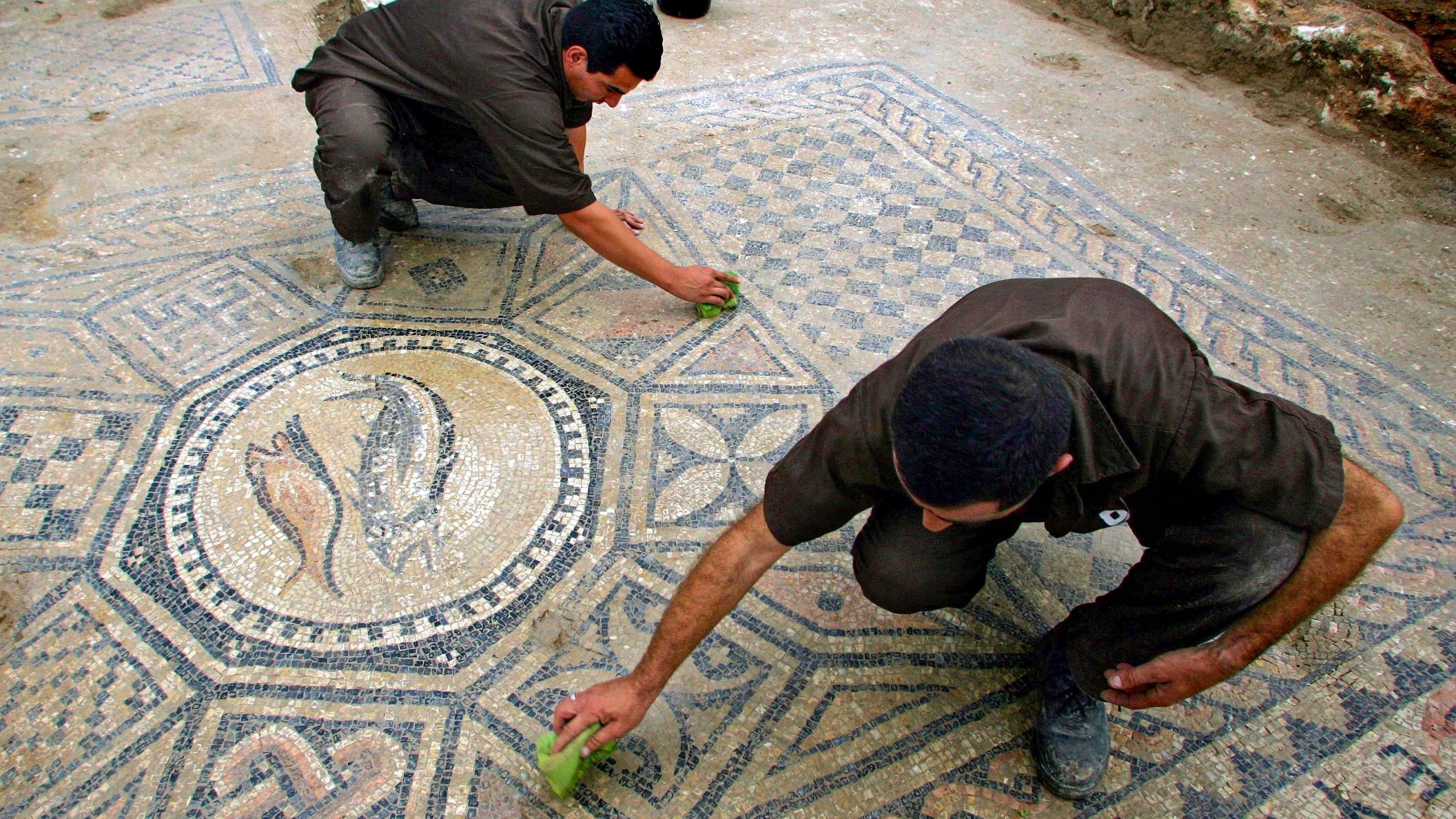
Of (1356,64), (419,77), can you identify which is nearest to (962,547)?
(419,77)

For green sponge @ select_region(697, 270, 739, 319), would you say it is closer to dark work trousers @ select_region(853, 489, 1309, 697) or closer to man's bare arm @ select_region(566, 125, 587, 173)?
man's bare arm @ select_region(566, 125, 587, 173)

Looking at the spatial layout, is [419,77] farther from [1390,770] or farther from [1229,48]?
[1229,48]

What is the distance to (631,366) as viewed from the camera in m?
2.21

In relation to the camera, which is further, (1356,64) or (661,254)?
(1356,64)

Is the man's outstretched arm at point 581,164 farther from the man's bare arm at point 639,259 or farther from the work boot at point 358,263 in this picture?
the work boot at point 358,263

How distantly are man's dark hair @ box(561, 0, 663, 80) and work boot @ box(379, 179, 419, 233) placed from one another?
31.5 inches

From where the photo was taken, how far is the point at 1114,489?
4.05 feet

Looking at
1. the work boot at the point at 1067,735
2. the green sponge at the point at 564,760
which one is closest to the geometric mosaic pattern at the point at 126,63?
the green sponge at the point at 564,760

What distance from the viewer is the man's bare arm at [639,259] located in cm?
213

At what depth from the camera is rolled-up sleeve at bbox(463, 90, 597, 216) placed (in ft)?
6.60

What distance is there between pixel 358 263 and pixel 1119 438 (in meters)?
1.99

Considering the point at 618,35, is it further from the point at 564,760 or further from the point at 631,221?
the point at 564,760

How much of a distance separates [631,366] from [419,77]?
90 centimetres

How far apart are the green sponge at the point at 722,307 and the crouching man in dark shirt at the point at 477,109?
0.07 ft
